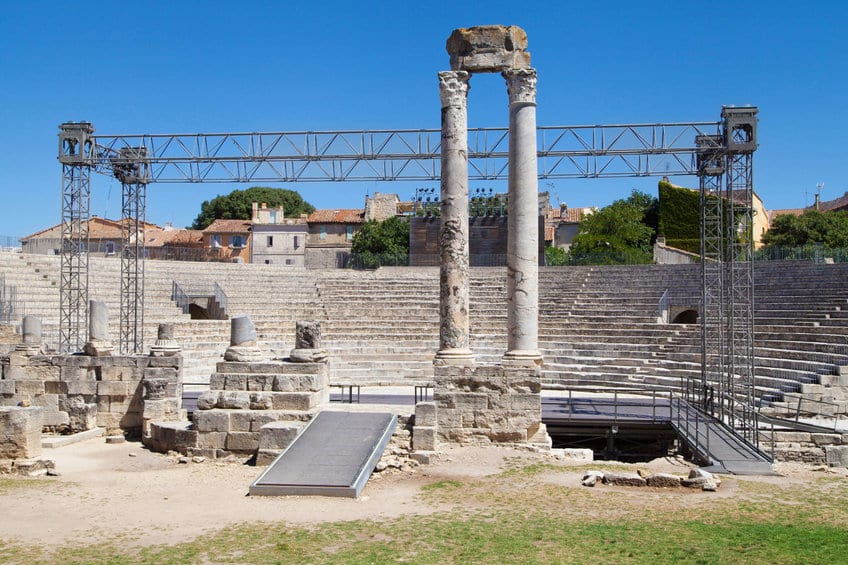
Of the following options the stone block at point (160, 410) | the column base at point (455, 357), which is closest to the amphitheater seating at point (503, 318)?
the stone block at point (160, 410)

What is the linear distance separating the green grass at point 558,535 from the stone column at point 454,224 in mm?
4528

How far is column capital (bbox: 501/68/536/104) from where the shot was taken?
1614cm

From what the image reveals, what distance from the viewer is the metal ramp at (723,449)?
13.7 metres

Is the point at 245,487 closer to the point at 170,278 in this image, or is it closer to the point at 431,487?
the point at 431,487

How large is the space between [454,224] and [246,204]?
214 ft

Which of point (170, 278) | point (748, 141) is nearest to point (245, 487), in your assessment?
point (748, 141)

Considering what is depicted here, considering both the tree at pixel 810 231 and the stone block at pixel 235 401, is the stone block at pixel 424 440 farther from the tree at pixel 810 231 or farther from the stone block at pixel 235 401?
the tree at pixel 810 231

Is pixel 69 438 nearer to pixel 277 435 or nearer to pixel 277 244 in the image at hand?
pixel 277 435

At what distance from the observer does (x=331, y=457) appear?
12.7 meters

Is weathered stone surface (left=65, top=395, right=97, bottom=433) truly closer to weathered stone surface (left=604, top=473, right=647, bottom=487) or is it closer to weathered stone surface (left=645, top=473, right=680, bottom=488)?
weathered stone surface (left=604, top=473, right=647, bottom=487)

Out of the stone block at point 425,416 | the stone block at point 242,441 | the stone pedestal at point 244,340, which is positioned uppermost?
the stone pedestal at point 244,340

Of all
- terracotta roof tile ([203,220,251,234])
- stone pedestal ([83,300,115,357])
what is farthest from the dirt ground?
terracotta roof tile ([203,220,251,234])

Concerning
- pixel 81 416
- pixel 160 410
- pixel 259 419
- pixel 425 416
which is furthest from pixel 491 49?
pixel 81 416

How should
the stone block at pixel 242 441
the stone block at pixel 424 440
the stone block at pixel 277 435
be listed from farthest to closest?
the stone block at pixel 242 441 → the stone block at pixel 424 440 → the stone block at pixel 277 435
